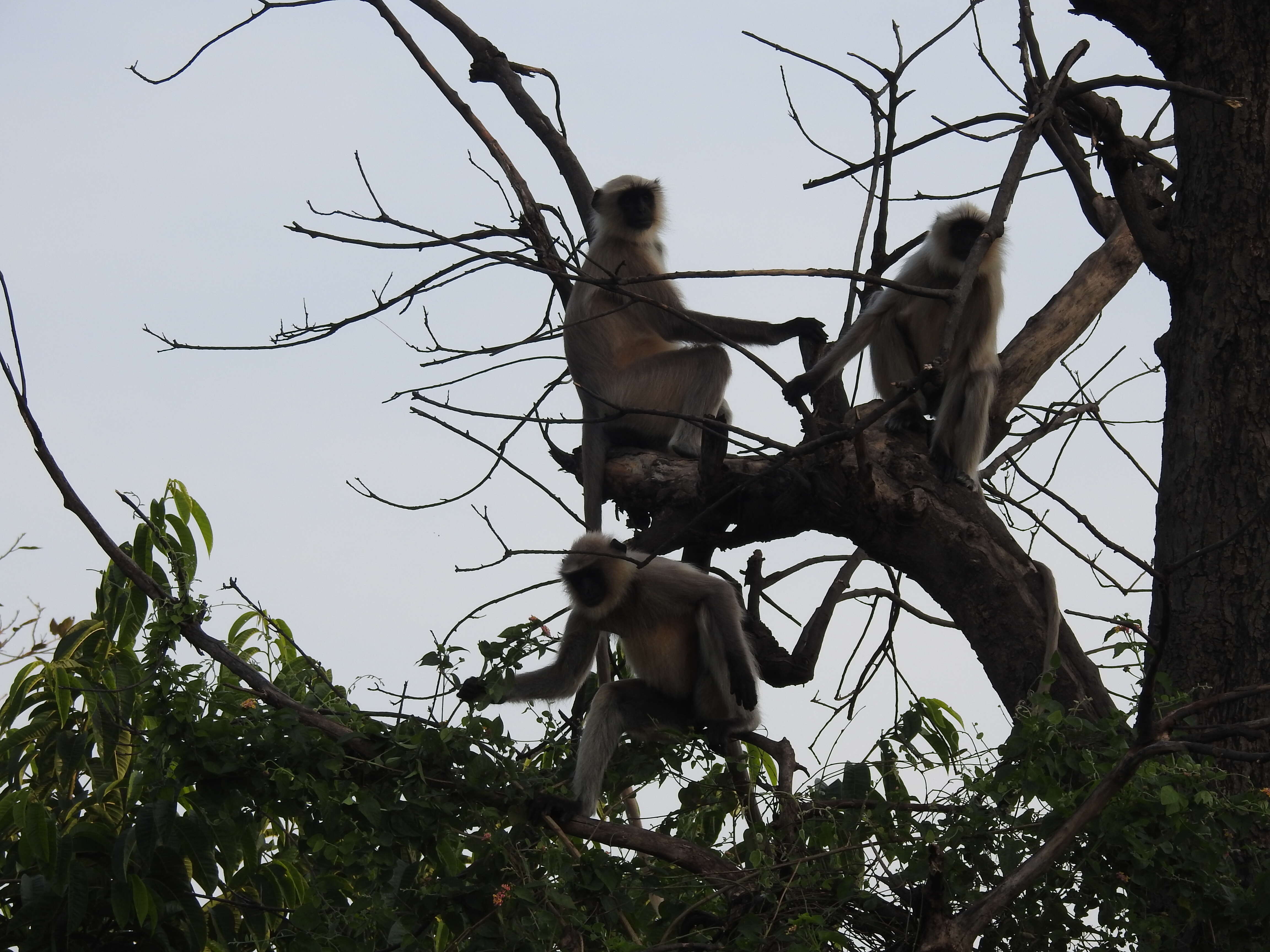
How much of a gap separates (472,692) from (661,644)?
120cm

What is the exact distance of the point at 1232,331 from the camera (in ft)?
11.1

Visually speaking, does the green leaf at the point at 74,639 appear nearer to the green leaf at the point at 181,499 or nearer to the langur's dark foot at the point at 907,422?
the green leaf at the point at 181,499

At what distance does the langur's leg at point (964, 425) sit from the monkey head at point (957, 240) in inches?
33.5

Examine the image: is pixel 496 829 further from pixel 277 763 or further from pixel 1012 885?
pixel 1012 885

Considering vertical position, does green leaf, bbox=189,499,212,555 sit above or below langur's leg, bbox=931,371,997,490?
below

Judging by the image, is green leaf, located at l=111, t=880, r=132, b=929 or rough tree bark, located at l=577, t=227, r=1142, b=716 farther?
rough tree bark, located at l=577, t=227, r=1142, b=716

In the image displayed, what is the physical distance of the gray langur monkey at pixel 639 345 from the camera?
4.65 metres

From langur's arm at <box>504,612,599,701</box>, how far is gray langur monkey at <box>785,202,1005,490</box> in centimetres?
105

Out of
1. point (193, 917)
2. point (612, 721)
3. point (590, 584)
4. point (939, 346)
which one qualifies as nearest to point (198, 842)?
point (193, 917)

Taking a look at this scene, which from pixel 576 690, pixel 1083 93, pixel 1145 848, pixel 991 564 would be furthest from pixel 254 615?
pixel 1083 93

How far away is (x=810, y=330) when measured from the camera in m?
4.44

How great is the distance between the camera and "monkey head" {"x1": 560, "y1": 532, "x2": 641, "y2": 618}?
→ 12.8 feet

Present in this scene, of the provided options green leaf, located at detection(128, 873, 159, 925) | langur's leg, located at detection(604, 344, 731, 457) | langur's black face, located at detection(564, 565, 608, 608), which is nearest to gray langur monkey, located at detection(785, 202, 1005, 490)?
langur's leg, located at detection(604, 344, 731, 457)

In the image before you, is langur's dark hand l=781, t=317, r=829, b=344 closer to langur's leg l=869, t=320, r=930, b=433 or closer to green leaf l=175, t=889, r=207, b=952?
langur's leg l=869, t=320, r=930, b=433
